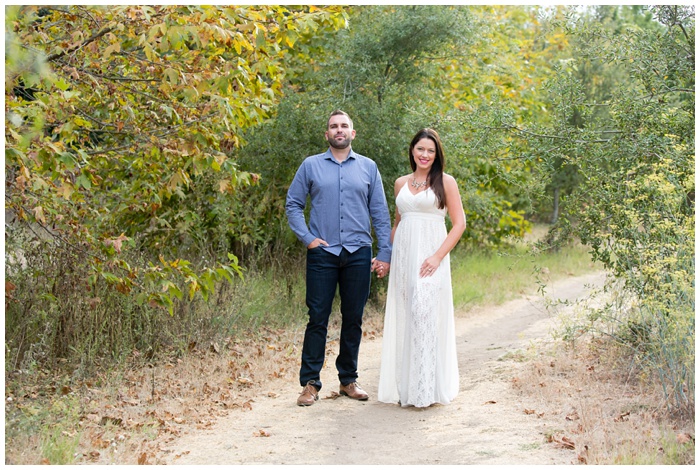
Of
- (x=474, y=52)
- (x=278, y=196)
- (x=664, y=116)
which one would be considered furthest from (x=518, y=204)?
(x=664, y=116)

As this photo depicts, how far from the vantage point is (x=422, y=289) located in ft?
21.1

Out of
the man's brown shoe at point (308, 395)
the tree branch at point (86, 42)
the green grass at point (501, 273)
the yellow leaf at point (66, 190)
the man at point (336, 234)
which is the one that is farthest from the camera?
the green grass at point (501, 273)

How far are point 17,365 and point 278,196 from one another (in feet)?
15.0

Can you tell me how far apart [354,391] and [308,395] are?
395 millimetres

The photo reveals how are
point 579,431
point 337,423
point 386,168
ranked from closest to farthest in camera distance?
point 579,431
point 337,423
point 386,168

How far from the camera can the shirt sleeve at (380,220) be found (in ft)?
21.7

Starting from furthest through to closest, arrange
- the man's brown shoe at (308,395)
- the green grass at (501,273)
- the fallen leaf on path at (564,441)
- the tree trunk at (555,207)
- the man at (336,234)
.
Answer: the tree trunk at (555,207)
the green grass at (501,273)
the man's brown shoe at (308,395)
the man at (336,234)
the fallen leaf on path at (564,441)

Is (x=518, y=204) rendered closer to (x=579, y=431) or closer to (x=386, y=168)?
(x=386, y=168)

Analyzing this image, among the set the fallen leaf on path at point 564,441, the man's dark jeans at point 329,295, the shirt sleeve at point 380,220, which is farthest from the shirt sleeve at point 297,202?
the fallen leaf on path at point 564,441

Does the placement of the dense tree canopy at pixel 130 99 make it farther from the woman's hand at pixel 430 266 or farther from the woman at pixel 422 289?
the woman's hand at pixel 430 266

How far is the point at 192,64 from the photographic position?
6.85 metres

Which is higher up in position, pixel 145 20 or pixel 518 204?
pixel 145 20

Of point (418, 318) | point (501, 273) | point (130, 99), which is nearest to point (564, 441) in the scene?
point (418, 318)

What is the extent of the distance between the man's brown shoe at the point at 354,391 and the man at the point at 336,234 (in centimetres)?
27
